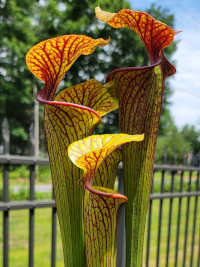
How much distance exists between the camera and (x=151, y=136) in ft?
1.53

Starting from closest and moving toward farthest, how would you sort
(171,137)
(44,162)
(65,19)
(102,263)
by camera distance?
(102,263)
(44,162)
(65,19)
(171,137)

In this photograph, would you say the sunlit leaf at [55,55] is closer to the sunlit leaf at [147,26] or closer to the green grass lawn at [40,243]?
the sunlit leaf at [147,26]

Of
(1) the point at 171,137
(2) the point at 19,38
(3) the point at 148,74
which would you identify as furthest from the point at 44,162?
(1) the point at 171,137

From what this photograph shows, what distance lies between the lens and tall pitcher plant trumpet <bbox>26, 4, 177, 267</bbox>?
1.43 feet

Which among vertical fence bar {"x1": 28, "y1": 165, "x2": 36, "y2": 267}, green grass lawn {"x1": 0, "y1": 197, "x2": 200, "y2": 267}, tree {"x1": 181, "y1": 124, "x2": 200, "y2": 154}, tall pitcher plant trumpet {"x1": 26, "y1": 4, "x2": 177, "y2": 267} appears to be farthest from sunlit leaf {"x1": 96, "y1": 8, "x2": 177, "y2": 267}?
tree {"x1": 181, "y1": 124, "x2": 200, "y2": 154}

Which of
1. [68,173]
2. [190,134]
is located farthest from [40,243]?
[190,134]

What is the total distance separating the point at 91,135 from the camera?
1.47 ft

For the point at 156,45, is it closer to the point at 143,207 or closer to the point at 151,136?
the point at 151,136

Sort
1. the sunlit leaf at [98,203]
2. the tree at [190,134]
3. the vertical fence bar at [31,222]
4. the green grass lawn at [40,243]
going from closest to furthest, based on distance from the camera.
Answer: the sunlit leaf at [98,203], the vertical fence bar at [31,222], the green grass lawn at [40,243], the tree at [190,134]

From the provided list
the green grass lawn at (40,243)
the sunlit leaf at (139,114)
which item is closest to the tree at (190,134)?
the green grass lawn at (40,243)

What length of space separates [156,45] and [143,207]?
0.29 m

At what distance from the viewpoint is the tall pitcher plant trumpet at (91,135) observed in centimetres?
44

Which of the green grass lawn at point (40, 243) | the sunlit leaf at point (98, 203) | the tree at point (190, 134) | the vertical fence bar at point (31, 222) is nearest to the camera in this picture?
the sunlit leaf at point (98, 203)

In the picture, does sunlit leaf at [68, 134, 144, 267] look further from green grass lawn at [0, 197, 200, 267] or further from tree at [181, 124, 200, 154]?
tree at [181, 124, 200, 154]
